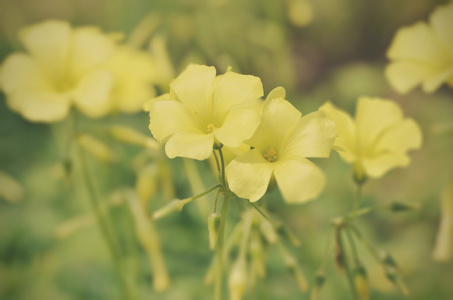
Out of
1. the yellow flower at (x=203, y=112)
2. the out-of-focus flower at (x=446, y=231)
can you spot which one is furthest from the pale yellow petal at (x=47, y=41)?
the out-of-focus flower at (x=446, y=231)

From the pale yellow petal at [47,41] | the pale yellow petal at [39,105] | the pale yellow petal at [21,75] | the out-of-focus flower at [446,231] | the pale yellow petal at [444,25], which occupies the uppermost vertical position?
the pale yellow petal at [47,41]

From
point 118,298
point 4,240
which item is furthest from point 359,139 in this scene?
point 4,240

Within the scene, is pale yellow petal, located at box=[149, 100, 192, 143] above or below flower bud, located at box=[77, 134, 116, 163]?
above

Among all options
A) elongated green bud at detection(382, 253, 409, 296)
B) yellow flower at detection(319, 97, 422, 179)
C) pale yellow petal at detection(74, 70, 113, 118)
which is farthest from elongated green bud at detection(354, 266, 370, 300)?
pale yellow petal at detection(74, 70, 113, 118)

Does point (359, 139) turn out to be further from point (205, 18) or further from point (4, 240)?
point (4, 240)

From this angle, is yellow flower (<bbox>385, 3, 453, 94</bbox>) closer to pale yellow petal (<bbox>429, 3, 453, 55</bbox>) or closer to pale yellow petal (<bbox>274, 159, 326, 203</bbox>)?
pale yellow petal (<bbox>429, 3, 453, 55</bbox>)

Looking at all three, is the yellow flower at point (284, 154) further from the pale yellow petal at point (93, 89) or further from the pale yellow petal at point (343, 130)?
the pale yellow petal at point (93, 89)

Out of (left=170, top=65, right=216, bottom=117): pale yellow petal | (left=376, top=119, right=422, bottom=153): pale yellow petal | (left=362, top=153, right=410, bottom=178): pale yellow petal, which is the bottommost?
(left=362, top=153, right=410, bottom=178): pale yellow petal

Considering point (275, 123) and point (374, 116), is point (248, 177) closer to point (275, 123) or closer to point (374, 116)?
point (275, 123)
